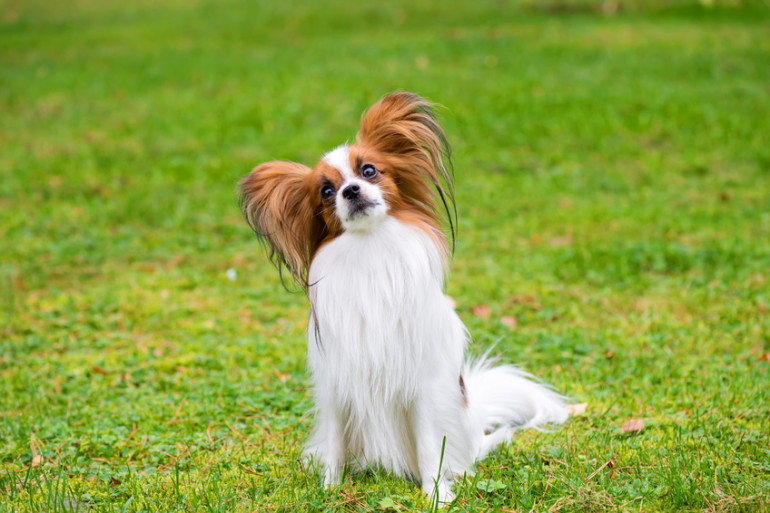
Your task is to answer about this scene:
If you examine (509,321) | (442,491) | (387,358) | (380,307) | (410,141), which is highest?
(410,141)

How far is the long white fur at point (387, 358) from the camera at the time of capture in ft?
9.86

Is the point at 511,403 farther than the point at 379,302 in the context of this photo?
Yes

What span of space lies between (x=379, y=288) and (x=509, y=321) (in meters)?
2.50

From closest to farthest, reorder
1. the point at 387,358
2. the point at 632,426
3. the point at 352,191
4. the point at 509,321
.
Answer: the point at 352,191, the point at 387,358, the point at 632,426, the point at 509,321

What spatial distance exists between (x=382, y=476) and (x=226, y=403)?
132 centimetres

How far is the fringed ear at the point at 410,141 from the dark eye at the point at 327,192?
10.1 inches

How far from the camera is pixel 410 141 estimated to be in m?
3.13

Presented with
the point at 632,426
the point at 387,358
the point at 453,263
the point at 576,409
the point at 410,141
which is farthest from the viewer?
the point at 453,263

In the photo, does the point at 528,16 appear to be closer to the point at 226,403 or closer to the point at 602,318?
the point at 602,318

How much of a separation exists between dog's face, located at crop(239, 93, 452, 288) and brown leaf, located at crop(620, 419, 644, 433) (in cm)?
136

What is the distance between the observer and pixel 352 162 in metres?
3.03

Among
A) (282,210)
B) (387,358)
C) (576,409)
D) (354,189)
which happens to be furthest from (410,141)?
(576,409)

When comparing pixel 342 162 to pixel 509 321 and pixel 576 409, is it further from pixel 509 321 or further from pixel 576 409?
pixel 509 321

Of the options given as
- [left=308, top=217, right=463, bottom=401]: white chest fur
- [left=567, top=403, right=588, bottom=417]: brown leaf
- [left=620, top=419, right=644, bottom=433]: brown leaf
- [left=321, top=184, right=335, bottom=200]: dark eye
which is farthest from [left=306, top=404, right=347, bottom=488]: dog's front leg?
[left=620, top=419, right=644, bottom=433]: brown leaf
